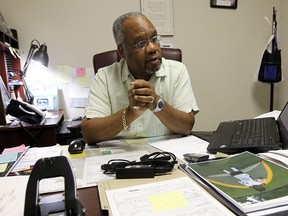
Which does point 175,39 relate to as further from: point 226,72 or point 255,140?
point 255,140

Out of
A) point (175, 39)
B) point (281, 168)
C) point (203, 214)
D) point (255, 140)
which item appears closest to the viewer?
point (203, 214)

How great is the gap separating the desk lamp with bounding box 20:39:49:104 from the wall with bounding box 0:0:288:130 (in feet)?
0.38

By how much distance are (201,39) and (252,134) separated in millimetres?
1755

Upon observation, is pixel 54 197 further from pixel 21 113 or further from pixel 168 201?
pixel 21 113

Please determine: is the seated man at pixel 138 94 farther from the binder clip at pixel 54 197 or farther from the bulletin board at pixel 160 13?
the bulletin board at pixel 160 13

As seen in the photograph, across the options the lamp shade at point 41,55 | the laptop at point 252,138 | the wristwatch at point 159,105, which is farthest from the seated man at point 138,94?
the lamp shade at point 41,55

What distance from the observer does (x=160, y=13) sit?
2.30 meters

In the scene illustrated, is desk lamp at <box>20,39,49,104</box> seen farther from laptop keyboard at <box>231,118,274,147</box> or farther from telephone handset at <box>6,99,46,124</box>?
laptop keyboard at <box>231,118,274,147</box>

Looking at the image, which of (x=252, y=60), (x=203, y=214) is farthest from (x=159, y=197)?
(x=252, y=60)

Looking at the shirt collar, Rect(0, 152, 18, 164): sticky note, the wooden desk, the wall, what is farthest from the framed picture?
Rect(0, 152, 18, 164): sticky note

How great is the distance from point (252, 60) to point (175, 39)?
874mm

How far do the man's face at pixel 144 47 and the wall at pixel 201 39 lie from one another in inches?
44.4

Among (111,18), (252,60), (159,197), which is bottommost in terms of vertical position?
(159,197)

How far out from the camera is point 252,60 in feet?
8.54
